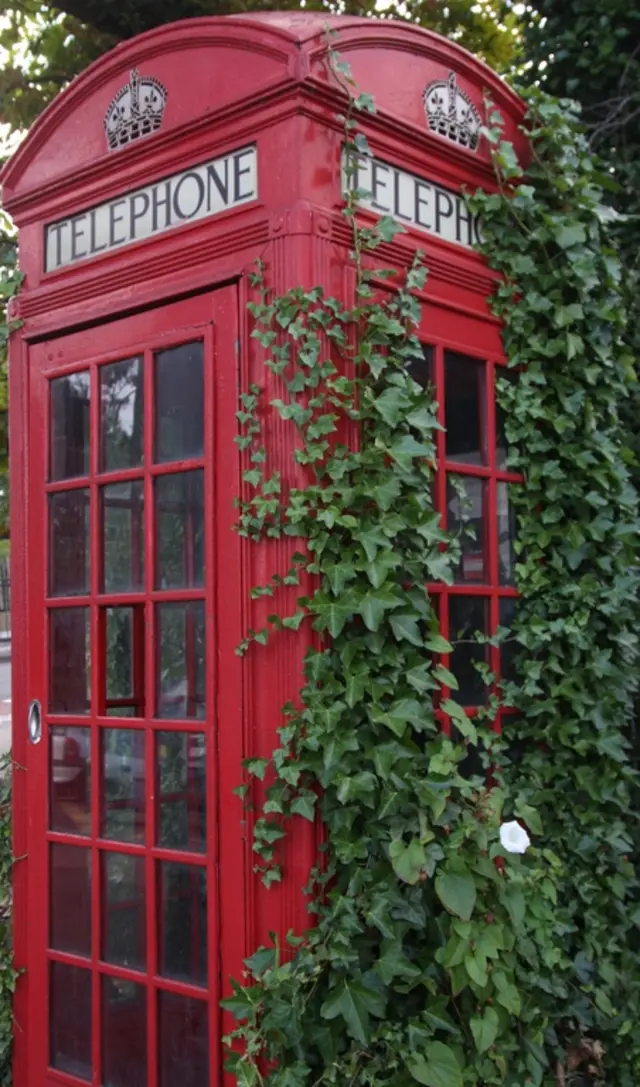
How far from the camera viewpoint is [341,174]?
2.69 meters

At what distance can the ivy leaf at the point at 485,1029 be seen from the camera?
2.49 metres

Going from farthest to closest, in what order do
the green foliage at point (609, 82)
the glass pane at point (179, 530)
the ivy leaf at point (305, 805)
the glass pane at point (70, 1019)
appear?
the green foliage at point (609, 82) < the glass pane at point (70, 1019) < the glass pane at point (179, 530) < the ivy leaf at point (305, 805)

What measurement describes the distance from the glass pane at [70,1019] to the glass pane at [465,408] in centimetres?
191

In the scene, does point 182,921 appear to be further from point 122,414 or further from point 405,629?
point 122,414

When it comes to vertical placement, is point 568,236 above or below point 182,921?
above

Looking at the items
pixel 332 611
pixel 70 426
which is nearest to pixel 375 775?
pixel 332 611

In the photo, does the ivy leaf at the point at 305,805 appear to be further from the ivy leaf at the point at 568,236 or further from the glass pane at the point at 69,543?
the ivy leaf at the point at 568,236

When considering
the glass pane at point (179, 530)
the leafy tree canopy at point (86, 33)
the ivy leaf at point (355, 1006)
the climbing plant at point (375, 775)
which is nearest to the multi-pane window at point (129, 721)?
the glass pane at point (179, 530)

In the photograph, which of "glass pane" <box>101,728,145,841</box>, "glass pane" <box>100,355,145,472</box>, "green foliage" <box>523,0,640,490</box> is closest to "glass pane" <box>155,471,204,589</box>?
"glass pane" <box>100,355,145,472</box>

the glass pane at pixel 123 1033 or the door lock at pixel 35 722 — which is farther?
the door lock at pixel 35 722

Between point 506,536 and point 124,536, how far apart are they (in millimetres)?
1203

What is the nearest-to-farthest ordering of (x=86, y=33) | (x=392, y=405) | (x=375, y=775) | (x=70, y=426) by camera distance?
(x=375, y=775), (x=392, y=405), (x=70, y=426), (x=86, y=33)

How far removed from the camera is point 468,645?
10.3 ft

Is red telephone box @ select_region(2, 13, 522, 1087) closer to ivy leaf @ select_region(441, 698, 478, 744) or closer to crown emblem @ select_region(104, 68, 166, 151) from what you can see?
crown emblem @ select_region(104, 68, 166, 151)
